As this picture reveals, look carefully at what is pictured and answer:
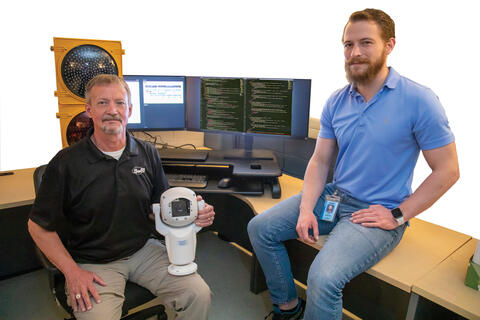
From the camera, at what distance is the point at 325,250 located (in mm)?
1375

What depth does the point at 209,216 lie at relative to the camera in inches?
56.5

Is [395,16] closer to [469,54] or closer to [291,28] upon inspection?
[469,54]

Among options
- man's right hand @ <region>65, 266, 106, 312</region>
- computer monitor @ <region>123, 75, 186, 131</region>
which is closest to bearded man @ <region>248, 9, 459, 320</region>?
man's right hand @ <region>65, 266, 106, 312</region>

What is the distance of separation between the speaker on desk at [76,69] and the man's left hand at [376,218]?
4.72ft

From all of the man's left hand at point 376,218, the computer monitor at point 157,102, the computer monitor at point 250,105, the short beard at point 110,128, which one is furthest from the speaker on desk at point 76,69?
the man's left hand at point 376,218

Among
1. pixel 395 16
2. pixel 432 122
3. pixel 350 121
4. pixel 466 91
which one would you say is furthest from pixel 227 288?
pixel 395 16

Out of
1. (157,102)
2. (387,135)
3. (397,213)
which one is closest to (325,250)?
(397,213)

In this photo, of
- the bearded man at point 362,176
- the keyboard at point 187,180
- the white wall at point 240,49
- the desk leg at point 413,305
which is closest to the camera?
the desk leg at point 413,305

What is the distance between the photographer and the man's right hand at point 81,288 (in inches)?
48.5

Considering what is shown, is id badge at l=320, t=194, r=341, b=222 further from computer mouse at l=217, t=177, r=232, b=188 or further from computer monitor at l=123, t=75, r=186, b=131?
computer monitor at l=123, t=75, r=186, b=131

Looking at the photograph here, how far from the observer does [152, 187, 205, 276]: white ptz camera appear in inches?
52.0

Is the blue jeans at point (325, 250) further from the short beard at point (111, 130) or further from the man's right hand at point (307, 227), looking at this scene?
the short beard at point (111, 130)

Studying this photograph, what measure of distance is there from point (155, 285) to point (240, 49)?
6.08 ft

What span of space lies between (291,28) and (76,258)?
1.87 m
